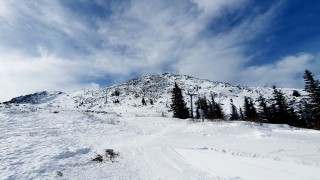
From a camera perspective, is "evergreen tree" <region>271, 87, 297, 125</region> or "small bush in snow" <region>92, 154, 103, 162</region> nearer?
Answer: "small bush in snow" <region>92, 154, 103, 162</region>

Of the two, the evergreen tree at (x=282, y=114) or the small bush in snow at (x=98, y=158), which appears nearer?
the small bush in snow at (x=98, y=158)

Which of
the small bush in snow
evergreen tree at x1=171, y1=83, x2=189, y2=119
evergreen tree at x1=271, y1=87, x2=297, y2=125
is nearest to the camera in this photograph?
the small bush in snow

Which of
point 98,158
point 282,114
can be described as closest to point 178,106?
point 282,114

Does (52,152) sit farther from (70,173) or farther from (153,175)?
(153,175)

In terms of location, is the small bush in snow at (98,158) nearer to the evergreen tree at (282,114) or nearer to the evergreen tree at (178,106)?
the evergreen tree at (178,106)

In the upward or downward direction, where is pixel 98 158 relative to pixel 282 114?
downward

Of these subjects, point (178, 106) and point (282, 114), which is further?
point (178, 106)

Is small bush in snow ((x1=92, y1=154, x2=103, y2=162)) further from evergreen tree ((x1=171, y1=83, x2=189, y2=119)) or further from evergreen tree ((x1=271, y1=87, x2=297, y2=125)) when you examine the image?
evergreen tree ((x1=271, y1=87, x2=297, y2=125))

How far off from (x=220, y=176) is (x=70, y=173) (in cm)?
480

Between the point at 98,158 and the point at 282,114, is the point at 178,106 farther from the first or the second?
the point at 98,158

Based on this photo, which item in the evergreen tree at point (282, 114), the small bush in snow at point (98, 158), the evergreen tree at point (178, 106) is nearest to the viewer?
the small bush in snow at point (98, 158)

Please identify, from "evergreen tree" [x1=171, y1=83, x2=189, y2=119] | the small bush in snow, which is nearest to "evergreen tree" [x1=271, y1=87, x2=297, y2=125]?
"evergreen tree" [x1=171, y1=83, x2=189, y2=119]

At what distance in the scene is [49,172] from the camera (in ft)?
28.1

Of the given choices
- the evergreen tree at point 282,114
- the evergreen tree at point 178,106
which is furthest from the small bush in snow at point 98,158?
the evergreen tree at point 282,114
